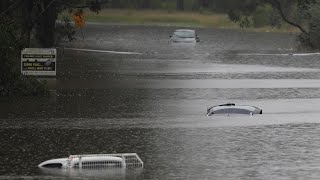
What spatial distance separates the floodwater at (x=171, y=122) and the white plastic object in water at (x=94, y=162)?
31cm

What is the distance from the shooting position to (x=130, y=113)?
1072 inches

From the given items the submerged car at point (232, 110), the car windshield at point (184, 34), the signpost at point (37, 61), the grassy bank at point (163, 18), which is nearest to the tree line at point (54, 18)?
the signpost at point (37, 61)

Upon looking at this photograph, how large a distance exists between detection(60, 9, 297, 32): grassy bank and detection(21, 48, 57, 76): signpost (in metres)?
77.8

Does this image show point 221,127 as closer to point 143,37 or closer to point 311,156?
point 311,156

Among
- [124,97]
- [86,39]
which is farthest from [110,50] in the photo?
[124,97]

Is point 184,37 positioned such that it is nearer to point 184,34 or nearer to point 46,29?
point 184,34

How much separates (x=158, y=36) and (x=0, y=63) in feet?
185

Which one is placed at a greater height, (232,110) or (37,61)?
(37,61)

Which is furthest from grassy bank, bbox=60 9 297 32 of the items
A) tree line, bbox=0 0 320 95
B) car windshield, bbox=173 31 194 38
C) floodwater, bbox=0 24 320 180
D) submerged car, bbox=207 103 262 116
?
submerged car, bbox=207 103 262 116

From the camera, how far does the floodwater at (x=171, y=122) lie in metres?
18.8

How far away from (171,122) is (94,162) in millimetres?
6644

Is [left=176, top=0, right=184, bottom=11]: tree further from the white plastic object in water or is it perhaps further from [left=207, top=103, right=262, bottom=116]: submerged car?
the white plastic object in water

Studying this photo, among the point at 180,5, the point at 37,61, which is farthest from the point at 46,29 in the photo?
the point at 180,5

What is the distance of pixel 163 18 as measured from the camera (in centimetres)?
12106
